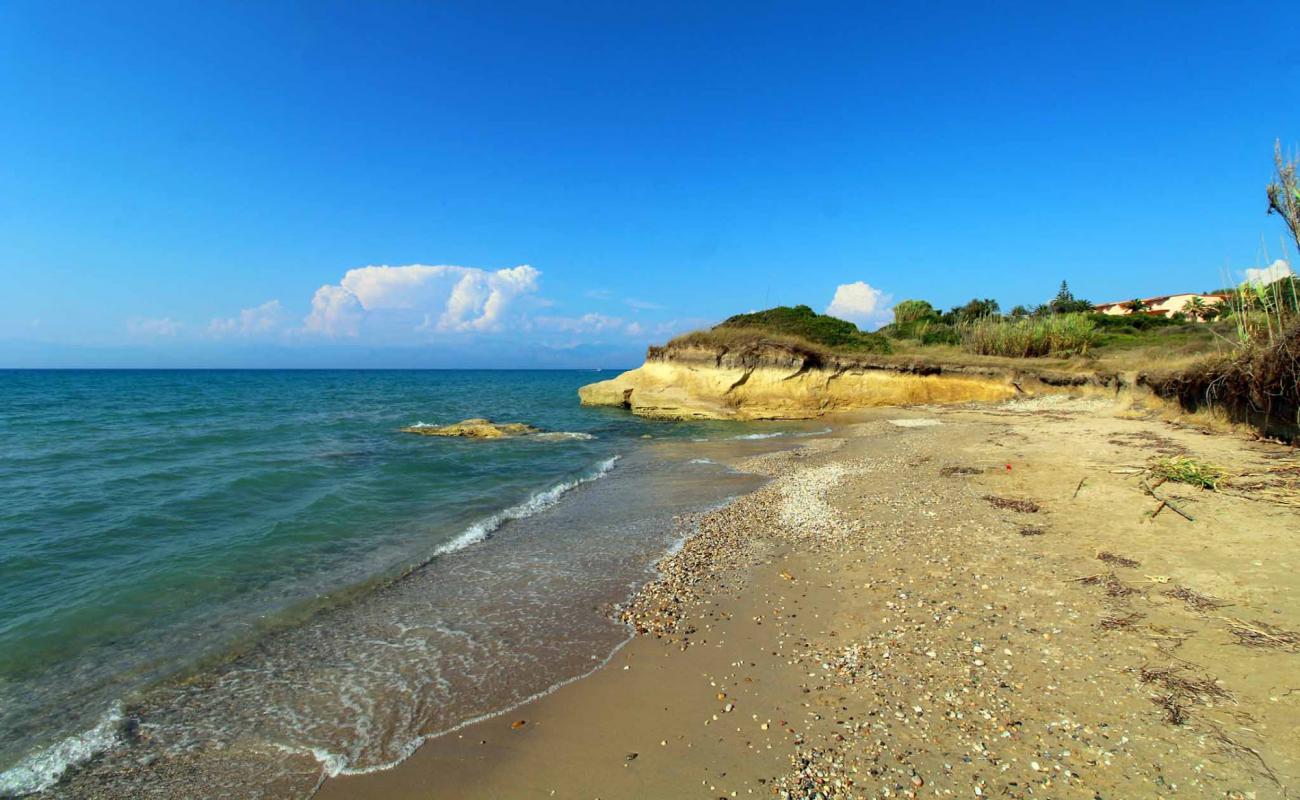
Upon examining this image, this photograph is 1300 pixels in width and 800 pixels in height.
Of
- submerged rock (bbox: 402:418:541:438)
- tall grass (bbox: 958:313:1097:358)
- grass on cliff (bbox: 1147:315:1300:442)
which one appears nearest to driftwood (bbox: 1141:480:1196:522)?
grass on cliff (bbox: 1147:315:1300:442)

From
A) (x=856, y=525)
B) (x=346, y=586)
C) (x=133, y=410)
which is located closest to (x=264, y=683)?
(x=346, y=586)

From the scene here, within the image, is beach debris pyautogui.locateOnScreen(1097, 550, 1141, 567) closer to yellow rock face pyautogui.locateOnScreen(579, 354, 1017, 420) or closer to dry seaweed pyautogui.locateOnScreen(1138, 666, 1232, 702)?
dry seaweed pyautogui.locateOnScreen(1138, 666, 1232, 702)

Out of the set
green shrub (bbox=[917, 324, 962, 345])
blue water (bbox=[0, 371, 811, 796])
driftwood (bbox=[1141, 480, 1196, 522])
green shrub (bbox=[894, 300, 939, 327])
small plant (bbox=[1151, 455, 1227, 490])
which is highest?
green shrub (bbox=[894, 300, 939, 327])

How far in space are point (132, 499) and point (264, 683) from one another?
400 inches

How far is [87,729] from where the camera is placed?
499cm

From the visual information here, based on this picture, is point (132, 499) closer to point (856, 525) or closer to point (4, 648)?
point (4, 648)

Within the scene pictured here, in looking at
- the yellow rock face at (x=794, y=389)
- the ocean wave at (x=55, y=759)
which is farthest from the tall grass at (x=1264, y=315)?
the ocean wave at (x=55, y=759)

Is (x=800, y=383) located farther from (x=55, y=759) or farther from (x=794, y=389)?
(x=55, y=759)

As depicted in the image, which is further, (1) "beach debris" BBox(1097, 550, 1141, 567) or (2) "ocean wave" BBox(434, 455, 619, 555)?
(2) "ocean wave" BBox(434, 455, 619, 555)

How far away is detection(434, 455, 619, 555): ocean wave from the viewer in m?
10.2

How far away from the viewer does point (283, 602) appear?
7.57m

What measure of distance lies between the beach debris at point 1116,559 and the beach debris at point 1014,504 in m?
2.31

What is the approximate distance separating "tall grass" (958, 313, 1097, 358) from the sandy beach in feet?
88.1

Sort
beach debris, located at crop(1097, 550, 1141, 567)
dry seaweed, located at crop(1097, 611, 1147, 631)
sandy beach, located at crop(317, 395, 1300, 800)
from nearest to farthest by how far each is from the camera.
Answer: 1. sandy beach, located at crop(317, 395, 1300, 800)
2. dry seaweed, located at crop(1097, 611, 1147, 631)
3. beach debris, located at crop(1097, 550, 1141, 567)
